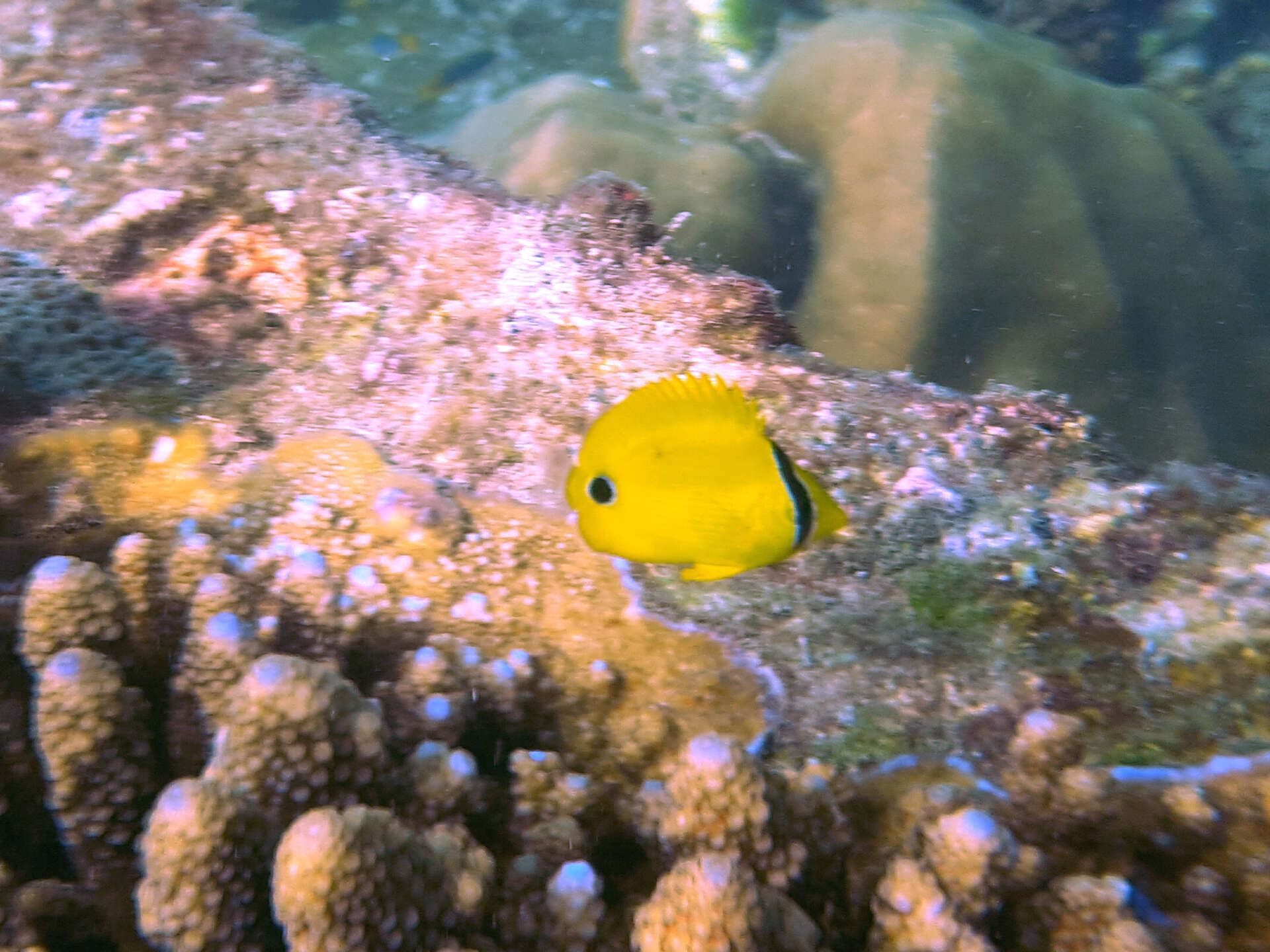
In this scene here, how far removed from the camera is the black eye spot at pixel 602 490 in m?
1.53

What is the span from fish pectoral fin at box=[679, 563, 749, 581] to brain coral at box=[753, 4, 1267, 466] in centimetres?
492

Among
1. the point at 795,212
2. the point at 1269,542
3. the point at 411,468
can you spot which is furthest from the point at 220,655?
the point at 795,212

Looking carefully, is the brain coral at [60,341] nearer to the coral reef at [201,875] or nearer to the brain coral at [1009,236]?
the coral reef at [201,875]

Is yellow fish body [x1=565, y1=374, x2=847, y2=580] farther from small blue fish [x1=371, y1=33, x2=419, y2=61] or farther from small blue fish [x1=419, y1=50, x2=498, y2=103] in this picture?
small blue fish [x1=371, y1=33, x2=419, y2=61]

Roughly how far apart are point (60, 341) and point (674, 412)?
8.51 feet

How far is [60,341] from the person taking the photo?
111 inches

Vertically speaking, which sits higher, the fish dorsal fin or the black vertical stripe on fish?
the fish dorsal fin

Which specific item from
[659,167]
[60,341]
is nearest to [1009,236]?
[659,167]

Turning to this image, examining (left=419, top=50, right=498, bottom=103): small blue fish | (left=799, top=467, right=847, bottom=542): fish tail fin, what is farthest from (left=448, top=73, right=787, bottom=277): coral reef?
(left=419, top=50, right=498, bottom=103): small blue fish

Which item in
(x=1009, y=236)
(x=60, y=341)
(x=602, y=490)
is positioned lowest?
(x=1009, y=236)

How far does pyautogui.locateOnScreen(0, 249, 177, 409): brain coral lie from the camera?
2.70 meters

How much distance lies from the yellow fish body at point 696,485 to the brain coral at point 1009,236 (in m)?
4.93

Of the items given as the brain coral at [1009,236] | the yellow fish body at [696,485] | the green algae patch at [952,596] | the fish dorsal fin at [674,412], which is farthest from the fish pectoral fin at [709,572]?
the brain coral at [1009,236]

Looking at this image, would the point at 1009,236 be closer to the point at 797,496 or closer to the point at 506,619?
the point at 506,619
